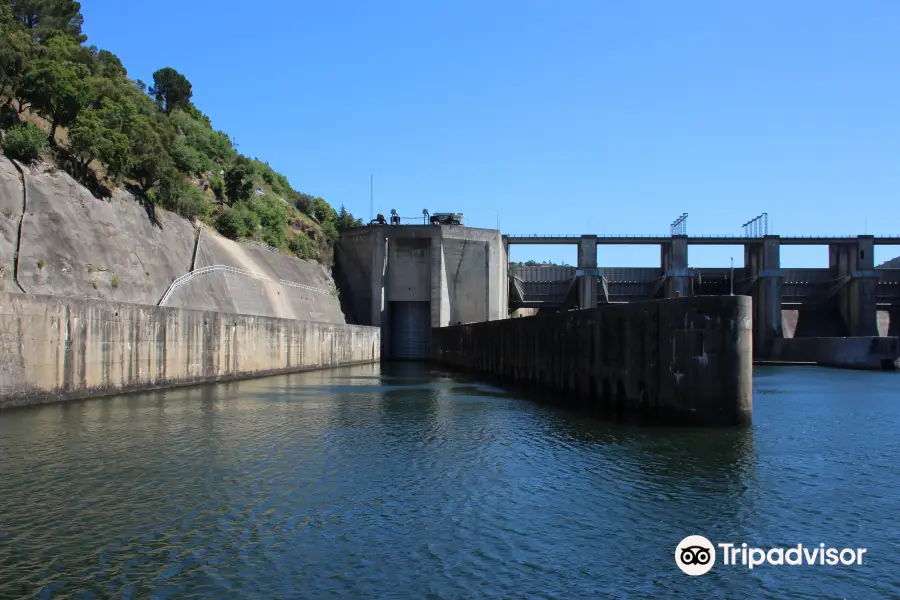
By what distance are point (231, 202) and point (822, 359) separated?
1718 inches

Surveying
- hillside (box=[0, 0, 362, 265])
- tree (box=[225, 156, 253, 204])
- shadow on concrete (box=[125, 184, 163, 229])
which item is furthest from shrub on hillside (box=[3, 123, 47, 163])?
tree (box=[225, 156, 253, 204])

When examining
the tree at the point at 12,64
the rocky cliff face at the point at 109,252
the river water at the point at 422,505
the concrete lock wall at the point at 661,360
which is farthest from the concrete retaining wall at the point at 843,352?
the tree at the point at 12,64

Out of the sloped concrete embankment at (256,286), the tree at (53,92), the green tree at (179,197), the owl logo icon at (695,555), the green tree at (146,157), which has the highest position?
the tree at (53,92)

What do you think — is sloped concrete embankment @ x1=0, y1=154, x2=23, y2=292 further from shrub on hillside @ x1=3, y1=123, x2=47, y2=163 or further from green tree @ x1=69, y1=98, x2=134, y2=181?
green tree @ x1=69, y1=98, x2=134, y2=181

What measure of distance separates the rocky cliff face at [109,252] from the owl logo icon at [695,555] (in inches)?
802

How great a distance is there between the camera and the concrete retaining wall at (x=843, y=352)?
4534 centimetres

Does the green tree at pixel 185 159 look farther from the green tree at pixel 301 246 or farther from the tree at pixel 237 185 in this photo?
the green tree at pixel 301 246

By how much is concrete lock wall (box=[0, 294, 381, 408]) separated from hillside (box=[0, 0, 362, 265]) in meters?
5.04

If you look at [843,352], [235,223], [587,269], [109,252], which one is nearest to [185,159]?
[235,223]

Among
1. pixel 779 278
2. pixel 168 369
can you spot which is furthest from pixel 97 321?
pixel 779 278

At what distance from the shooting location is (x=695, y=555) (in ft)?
25.4

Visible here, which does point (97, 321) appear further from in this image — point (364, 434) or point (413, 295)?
point (413, 295)

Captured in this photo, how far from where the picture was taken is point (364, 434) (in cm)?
1569

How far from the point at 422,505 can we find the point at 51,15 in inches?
2371
